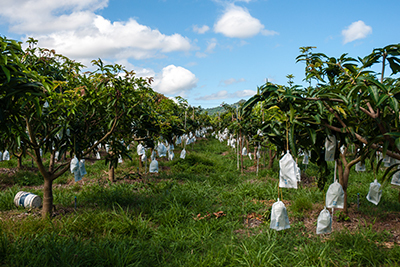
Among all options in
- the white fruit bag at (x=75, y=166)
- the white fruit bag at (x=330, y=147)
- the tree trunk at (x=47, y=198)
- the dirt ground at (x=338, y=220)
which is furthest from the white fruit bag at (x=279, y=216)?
the tree trunk at (x=47, y=198)

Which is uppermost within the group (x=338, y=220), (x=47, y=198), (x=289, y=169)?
(x=289, y=169)

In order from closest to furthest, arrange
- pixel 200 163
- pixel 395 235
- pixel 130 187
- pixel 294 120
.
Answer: pixel 294 120 → pixel 395 235 → pixel 130 187 → pixel 200 163

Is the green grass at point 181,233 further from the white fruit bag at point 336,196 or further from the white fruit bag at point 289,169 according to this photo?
the white fruit bag at point 289,169

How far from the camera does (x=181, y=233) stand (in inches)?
140

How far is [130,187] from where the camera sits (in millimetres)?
5762

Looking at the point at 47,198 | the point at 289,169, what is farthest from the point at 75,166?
the point at 289,169

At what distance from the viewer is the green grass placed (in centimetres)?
288

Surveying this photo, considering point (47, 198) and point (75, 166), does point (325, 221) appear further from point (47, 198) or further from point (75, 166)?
point (47, 198)

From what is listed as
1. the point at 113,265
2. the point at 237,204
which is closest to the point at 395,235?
the point at 237,204

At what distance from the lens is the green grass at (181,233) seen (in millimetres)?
2881

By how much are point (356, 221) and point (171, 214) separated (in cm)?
288

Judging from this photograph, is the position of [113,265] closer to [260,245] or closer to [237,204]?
Answer: [260,245]

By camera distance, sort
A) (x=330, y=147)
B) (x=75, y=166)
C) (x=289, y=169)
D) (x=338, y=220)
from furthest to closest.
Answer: (x=338, y=220) → (x=75, y=166) → (x=330, y=147) → (x=289, y=169)

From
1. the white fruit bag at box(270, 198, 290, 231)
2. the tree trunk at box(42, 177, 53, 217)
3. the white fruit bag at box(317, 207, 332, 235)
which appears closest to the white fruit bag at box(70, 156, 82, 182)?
the tree trunk at box(42, 177, 53, 217)
